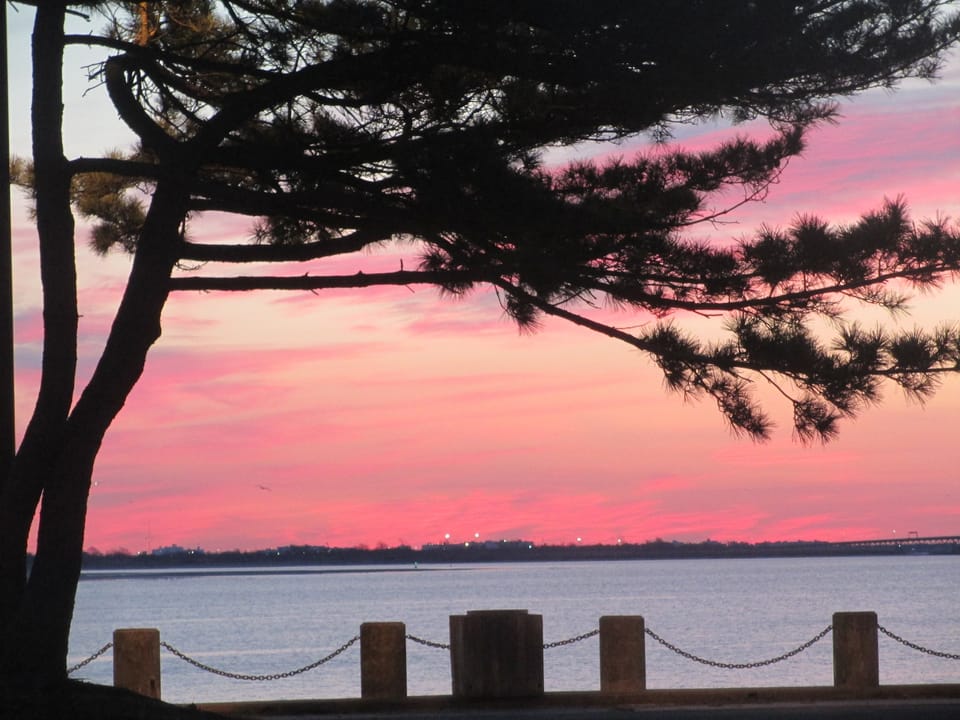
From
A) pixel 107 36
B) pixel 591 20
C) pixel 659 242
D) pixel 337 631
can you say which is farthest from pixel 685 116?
pixel 337 631

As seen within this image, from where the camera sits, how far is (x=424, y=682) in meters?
38.6

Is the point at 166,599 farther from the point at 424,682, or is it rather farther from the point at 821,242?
the point at 821,242

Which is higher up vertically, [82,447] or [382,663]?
[82,447]

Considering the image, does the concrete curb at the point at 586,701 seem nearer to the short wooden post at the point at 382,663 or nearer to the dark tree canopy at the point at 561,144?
the short wooden post at the point at 382,663

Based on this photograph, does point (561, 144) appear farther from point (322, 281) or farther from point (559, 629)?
point (559, 629)

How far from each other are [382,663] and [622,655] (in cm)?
247

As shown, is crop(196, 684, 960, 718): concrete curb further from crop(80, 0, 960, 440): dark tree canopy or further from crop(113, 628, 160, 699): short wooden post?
crop(80, 0, 960, 440): dark tree canopy

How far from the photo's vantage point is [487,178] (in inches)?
417

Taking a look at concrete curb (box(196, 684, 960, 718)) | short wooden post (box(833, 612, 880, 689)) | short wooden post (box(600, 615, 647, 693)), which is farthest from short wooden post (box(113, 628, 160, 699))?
short wooden post (box(833, 612, 880, 689))

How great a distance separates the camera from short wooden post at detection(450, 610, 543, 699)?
13938 millimetres

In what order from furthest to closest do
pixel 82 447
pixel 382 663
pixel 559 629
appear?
1. pixel 559 629
2. pixel 382 663
3. pixel 82 447

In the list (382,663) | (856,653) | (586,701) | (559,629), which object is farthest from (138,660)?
(559,629)

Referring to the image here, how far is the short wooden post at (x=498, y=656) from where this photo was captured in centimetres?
1394

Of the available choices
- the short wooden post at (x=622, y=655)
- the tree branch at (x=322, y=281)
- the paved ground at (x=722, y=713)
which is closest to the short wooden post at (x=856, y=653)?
the paved ground at (x=722, y=713)
